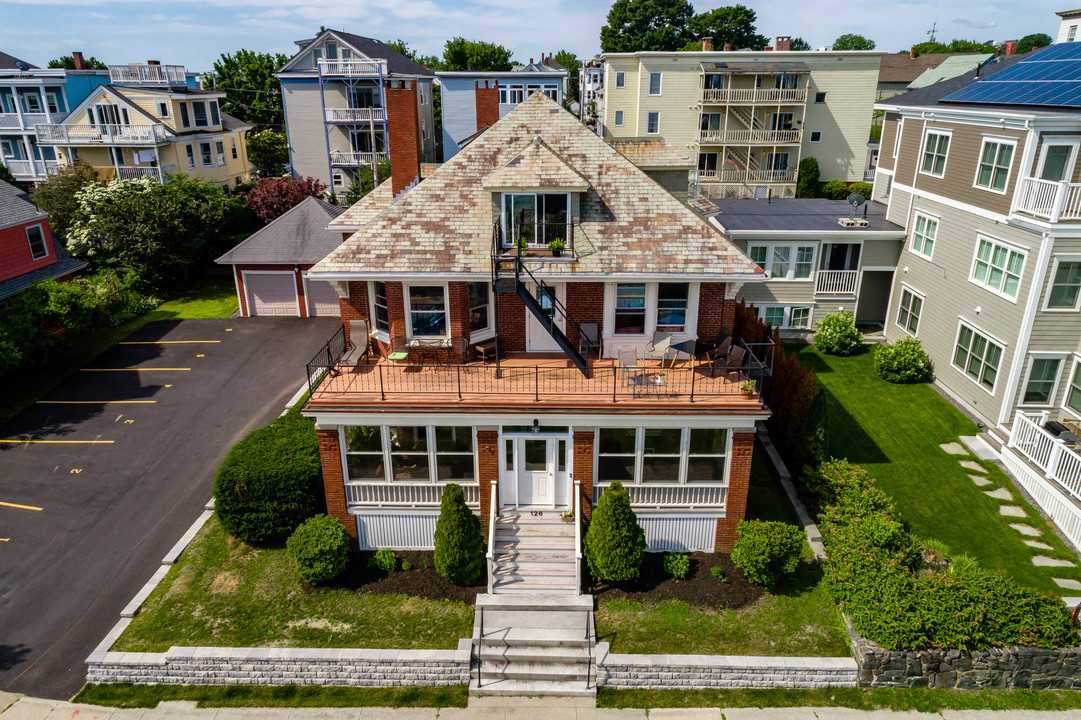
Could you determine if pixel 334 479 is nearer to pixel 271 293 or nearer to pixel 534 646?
pixel 534 646

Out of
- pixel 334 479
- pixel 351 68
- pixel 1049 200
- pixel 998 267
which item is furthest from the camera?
pixel 351 68

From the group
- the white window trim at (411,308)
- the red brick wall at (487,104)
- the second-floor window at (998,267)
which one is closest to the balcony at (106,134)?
the red brick wall at (487,104)

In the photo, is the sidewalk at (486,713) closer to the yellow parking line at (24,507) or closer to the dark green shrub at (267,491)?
the dark green shrub at (267,491)

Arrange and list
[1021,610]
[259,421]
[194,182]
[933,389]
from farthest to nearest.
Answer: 1. [194,182]
2. [933,389]
3. [259,421]
4. [1021,610]

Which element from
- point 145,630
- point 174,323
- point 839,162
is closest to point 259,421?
point 145,630

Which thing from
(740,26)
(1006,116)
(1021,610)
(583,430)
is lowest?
(1021,610)

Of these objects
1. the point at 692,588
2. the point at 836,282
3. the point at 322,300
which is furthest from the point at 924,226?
the point at 322,300

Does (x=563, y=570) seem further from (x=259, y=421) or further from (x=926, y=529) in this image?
(x=259, y=421)
